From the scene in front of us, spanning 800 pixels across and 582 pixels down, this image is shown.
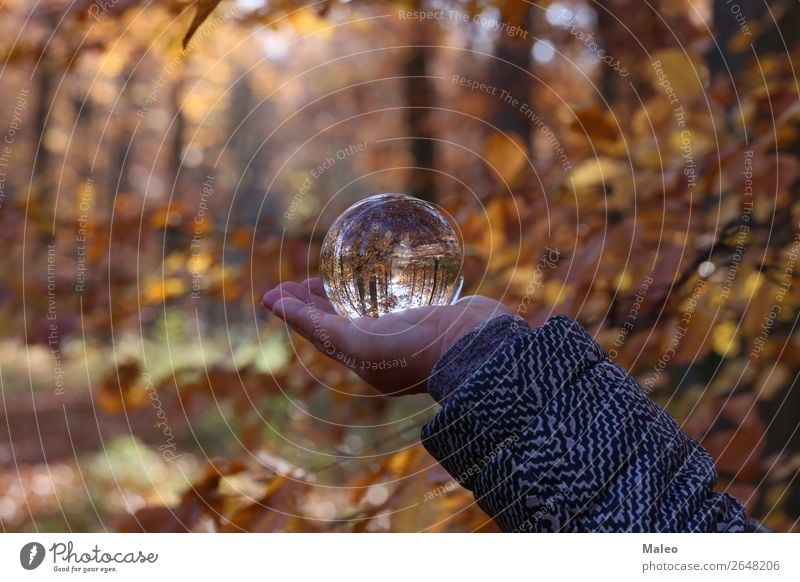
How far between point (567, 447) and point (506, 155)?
1.20 metres

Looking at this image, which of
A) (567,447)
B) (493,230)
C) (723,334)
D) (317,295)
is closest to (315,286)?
(317,295)

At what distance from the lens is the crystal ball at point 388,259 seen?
129cm

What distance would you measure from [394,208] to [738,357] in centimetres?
166

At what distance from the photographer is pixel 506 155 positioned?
6.59 ft

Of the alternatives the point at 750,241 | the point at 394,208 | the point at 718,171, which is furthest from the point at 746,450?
the point at 394,208

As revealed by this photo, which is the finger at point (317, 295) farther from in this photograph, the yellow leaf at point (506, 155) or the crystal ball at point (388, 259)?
the yellow leaf at point (506, 155)

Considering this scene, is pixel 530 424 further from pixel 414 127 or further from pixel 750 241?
pixel 414 127

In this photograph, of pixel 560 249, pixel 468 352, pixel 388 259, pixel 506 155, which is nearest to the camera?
pixel 468 352

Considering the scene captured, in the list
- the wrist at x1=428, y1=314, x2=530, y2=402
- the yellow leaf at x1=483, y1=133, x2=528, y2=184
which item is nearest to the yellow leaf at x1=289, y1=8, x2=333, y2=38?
the yellow leaf at x1=483, y1=133, x2=528, y2=184

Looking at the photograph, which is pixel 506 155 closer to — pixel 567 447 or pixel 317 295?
pixel 317 295

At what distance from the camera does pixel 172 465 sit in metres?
7.27

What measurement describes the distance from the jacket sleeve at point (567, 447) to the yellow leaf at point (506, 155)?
1.04 m

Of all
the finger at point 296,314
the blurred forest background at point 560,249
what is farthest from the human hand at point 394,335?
the blurred forest background at point 560,249

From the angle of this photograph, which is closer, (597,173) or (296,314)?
(296,314)
